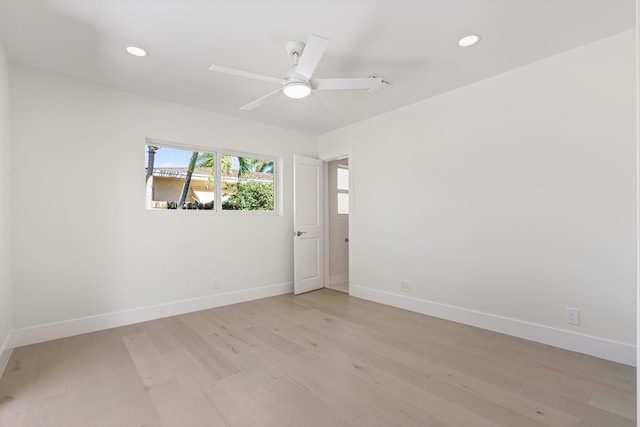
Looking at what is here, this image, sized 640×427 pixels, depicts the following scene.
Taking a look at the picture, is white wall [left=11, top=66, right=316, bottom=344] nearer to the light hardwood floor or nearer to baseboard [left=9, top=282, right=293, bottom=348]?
baseboard [left=9, top=282, right=293, bottom=348]

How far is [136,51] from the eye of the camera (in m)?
2.60

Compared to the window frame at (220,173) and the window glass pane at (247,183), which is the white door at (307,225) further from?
the window glass pane at (247,183)

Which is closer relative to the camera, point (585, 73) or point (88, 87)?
point (585, 73)

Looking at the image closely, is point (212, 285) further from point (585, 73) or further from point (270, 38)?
point (585, 73)

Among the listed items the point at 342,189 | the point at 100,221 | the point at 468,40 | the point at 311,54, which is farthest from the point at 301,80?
the point at 342,189

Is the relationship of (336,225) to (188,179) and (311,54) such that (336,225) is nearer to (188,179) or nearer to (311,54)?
(188,179)

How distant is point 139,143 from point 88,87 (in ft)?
2.24

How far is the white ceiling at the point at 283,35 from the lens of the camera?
2074mm

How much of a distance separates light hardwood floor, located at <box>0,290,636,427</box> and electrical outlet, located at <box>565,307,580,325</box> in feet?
0.89

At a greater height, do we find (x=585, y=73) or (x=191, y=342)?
(x=585, y=73)

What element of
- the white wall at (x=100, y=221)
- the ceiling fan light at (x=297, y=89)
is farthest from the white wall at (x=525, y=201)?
the white wall at (x=100, y=221)

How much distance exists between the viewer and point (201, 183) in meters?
4.05

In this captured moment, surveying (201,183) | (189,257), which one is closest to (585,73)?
(201,183)

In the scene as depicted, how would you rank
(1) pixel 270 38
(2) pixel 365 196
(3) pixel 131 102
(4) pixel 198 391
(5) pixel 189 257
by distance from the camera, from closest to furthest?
1. (4) pixel 198 391
2. (1) pixel 270 38
3. (3) pixel 131 102
4. (5) pixel 189 257
5. (2) pixel 365 196
